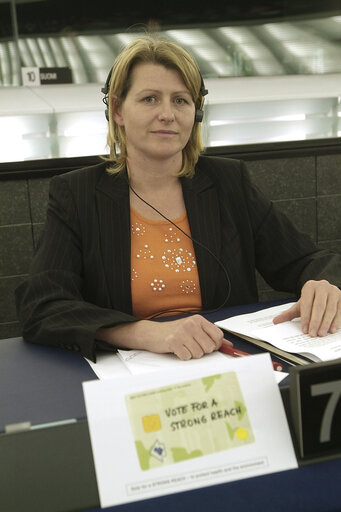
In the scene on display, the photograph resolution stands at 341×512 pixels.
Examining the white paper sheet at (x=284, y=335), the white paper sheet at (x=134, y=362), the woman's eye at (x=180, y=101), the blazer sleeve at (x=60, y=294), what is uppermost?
the woman's eye at (x=180, y=101)

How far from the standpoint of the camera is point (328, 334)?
1.06 meters

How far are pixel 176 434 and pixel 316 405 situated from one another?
17cm

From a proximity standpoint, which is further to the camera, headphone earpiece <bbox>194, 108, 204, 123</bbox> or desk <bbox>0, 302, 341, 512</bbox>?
headphone earpiece <bbox>194, 108, 204, 123</bbox>

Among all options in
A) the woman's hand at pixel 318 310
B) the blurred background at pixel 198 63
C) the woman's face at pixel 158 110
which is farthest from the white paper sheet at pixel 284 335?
the blurred background at pixel 198 63

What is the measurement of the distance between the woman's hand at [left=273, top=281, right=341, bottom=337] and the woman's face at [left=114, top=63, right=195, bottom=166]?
1.64ft

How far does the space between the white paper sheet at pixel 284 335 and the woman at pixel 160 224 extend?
7.9 inches

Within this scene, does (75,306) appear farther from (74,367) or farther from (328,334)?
(328,334)

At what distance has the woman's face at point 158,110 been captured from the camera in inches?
56.4

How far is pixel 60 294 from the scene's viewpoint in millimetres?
1225

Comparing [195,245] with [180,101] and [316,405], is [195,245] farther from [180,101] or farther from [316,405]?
[316,405]

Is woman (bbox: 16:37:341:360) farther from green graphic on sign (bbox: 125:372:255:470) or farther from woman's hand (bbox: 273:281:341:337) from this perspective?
green graphic on sign (bbox: 125:372:255:470)

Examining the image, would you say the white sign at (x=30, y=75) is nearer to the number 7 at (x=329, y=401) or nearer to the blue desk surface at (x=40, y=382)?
the blue desk surface at (x=40, y=382)

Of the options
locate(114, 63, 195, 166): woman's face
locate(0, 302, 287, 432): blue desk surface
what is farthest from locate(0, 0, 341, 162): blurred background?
locate(0, 302, 287, 432): blue desk surface

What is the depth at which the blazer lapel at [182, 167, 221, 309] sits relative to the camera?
1.42 metres
